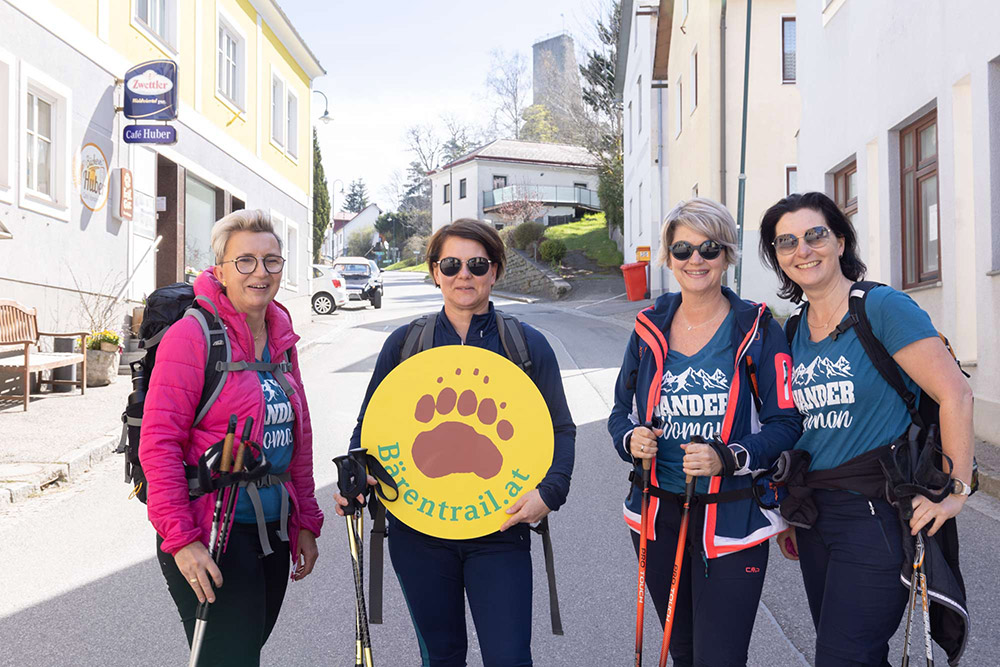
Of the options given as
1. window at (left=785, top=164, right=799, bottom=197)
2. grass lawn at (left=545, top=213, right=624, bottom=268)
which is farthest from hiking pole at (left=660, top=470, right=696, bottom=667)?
grass lawn at (left=545, top=213, right=624, bottom=268)

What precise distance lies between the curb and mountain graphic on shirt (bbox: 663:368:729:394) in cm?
571

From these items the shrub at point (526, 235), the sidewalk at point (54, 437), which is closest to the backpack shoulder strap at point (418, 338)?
the sidewalk at point (54, 437)

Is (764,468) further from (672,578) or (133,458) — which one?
(133,458)

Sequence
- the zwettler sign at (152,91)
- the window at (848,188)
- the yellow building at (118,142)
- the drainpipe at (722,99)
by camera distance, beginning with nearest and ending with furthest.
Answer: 1. the yellow building at (118,142)
2. the window at (848,188)
3. the zwettler sign at (152,91)
4. the drainpipe at (722,99)

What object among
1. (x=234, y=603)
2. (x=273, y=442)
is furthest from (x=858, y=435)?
(x=234, y=603)

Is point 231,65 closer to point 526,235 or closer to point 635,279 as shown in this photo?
point 635,279

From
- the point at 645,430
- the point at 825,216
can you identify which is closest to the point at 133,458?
the point at 645,430

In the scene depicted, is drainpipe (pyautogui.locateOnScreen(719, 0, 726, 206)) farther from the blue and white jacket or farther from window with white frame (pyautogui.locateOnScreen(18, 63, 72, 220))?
the blue and white jacket

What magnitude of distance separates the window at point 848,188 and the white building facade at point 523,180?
42.1 m

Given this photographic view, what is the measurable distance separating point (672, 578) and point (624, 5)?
35043mm

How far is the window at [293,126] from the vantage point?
23.2m

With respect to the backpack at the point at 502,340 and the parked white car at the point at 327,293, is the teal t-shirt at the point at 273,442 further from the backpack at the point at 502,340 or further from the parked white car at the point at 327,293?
the parked white car at the point at 327,293

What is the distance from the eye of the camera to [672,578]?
275 centimetres

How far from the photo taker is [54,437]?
8.36 m
